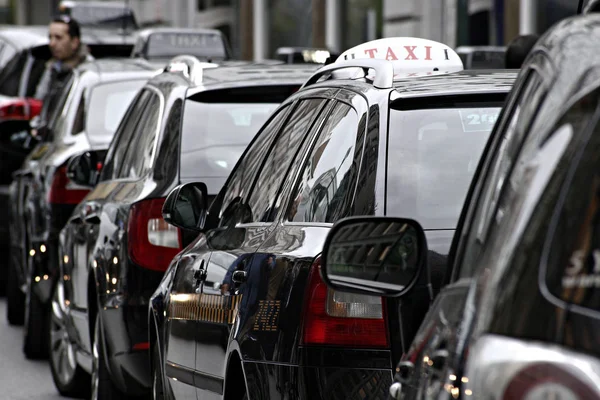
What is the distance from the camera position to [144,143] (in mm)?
7078

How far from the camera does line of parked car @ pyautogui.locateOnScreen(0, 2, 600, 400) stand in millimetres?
2049

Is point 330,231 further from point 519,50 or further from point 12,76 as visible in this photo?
point 12,76

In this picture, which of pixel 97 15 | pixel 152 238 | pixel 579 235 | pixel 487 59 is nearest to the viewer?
pixel 579 235

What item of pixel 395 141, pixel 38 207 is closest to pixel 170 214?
pixel 395 141

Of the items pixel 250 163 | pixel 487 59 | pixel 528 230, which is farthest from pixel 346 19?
pixel 528 230

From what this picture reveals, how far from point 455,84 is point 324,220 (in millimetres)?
608

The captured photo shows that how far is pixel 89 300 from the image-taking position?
7336mm

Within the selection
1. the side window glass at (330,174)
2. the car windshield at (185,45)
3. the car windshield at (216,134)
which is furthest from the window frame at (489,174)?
the car windshield at (185,45)

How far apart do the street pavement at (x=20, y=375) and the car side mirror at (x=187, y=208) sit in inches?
116

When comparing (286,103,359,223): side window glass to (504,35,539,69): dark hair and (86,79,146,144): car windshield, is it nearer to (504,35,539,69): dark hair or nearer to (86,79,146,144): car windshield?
(504,35,539,69): dark hair

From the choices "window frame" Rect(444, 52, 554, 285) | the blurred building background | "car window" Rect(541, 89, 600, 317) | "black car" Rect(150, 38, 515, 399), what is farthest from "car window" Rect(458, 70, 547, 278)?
the blurred building background

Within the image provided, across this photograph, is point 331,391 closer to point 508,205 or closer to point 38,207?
point 508,205

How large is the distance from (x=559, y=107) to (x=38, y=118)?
10.3 meters

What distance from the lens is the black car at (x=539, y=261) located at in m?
1.91
